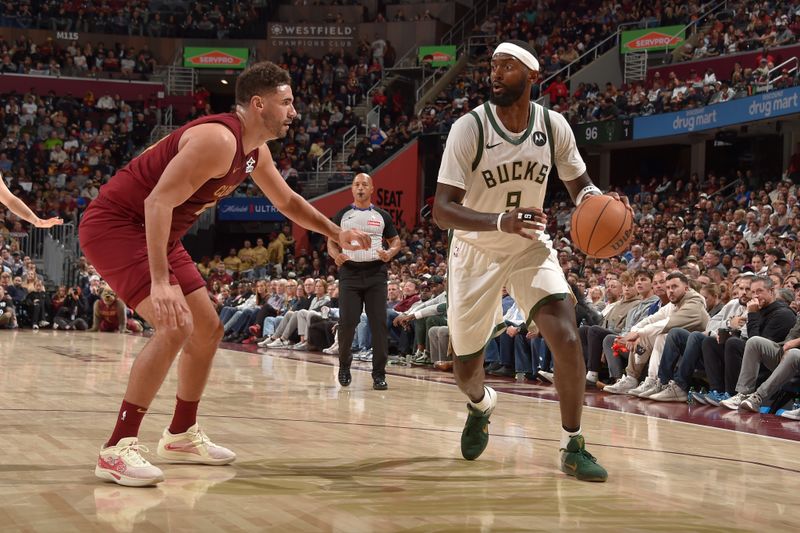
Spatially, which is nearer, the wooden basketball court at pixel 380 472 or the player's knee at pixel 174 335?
the wooden basketball court at pixel 380 472

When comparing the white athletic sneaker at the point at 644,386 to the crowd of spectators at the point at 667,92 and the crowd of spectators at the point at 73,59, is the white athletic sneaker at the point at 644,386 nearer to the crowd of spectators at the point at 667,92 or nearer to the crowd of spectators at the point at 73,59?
the crowd of spectators at the point at 667,92

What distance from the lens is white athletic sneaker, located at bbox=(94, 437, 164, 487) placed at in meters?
3.85

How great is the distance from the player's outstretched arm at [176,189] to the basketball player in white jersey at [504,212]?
1.07 m

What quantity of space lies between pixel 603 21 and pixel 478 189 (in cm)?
2319

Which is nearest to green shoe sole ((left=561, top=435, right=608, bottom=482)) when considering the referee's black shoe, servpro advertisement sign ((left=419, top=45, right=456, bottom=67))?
the referee's black shoe

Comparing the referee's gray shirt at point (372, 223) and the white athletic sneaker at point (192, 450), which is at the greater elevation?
the referee's gray shirt at point (372, 223)

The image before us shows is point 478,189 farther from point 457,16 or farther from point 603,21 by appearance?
point 457,16

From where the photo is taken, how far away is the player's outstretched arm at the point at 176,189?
3758 mm

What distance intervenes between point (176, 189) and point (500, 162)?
158cm

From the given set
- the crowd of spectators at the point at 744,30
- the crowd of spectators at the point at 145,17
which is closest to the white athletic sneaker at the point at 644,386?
the crowd of spectators at the point at 744,30

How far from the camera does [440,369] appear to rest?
11648mm

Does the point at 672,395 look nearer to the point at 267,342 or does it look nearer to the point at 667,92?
the point at 267,342

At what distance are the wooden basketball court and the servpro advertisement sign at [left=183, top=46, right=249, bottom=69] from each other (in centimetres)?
2332

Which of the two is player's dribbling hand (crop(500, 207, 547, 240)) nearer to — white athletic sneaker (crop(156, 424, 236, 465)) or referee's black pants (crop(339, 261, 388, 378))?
white athletic sneaker (crop(156, 424, 236, 465))
